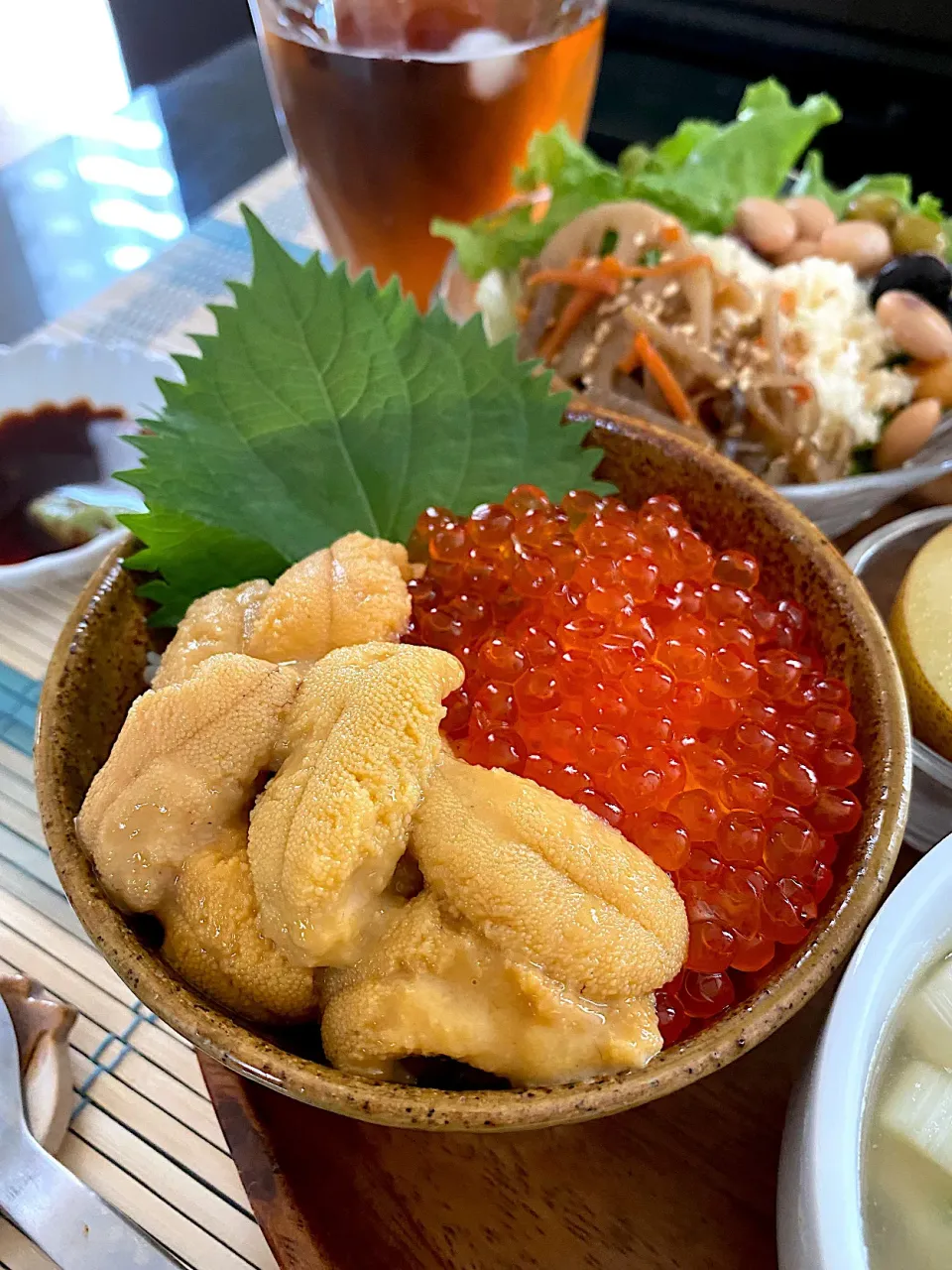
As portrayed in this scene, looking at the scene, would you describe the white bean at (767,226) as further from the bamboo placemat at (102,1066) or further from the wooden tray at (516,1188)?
the wooden tray at (516,1188)

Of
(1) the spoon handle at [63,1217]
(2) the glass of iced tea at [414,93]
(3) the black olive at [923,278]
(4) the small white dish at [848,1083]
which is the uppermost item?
(2) the glass of iced tea at [414,93]

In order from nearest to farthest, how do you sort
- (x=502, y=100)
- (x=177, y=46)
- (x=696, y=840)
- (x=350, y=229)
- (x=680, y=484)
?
(x=696, y=840) → (x=680, y=484) → (x=502, y=100) → (x=350, y=229) → (x=177, y=46)

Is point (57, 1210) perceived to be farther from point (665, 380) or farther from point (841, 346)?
point (841, 346)

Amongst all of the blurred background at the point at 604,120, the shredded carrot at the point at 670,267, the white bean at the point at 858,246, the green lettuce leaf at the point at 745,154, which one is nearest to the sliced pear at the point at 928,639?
the shredded carrot at the point at 670,267

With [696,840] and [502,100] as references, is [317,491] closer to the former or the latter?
[696,840]

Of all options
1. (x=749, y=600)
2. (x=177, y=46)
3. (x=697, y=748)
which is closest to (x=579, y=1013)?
(x=697, y=748)
